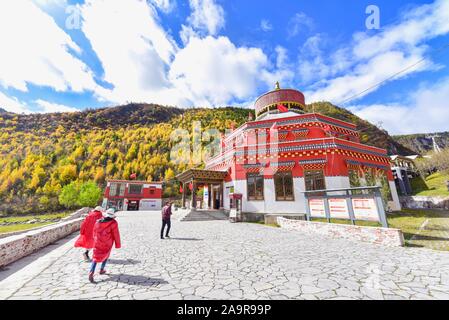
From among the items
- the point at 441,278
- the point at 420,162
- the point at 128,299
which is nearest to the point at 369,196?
the point at 441,278

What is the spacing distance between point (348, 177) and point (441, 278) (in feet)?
41.4

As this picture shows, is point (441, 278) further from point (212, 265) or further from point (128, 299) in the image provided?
point (128, 299)

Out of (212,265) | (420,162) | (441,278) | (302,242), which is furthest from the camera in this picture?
(420,162)

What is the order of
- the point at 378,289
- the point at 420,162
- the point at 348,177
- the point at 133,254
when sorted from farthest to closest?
the point at 420,162 < the point at 348,177 < the point at 133,254 < the point at 378,289

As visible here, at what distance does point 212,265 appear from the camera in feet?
16.4

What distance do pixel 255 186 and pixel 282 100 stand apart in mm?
12798

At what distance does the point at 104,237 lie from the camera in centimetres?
438

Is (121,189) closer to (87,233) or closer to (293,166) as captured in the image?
(293,166)

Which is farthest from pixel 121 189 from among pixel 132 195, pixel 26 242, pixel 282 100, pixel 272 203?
pixel 26 242

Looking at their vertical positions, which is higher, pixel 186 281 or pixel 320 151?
pixel 320 151

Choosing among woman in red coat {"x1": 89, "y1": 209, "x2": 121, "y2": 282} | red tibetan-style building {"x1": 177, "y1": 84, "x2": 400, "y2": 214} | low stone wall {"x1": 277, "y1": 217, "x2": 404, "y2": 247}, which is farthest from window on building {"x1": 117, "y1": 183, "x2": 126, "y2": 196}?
woman in red coat {"x1": 89, "y1": 209, "x2": 121, "y2": 282}

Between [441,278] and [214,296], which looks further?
[441,278]

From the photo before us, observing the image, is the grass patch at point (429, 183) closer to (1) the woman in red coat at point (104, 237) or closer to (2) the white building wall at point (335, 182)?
(2) the white building wall at point (335, 182)
